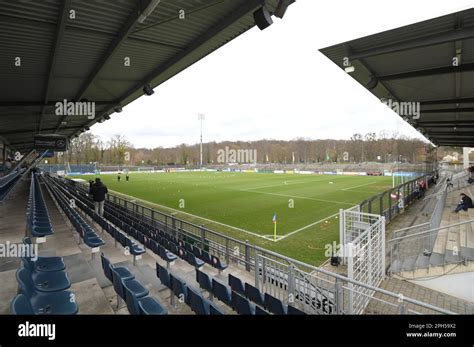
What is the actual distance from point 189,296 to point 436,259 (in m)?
8.08

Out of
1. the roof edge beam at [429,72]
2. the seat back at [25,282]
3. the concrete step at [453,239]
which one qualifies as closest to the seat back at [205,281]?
the seat back at [25,282]

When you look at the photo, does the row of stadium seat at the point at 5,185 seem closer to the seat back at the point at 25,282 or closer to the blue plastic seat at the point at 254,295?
the seat back at the point at 25,282

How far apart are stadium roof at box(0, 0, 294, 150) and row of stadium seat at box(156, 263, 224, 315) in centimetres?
489

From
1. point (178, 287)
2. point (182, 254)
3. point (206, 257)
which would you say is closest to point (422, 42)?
point (178, 287)

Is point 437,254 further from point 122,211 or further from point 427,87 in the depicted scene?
point 122,211

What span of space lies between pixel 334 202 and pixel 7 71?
71.0 ft

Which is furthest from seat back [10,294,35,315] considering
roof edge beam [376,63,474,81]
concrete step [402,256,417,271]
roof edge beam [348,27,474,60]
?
roof edge beam [376,63,474,81]

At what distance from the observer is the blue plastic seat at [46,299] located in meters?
3.38

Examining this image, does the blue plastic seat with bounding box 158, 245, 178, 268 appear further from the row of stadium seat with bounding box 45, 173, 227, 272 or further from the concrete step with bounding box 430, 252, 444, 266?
the concrete step with bounding box 430, 252, 444, 266

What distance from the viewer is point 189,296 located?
4.19 m

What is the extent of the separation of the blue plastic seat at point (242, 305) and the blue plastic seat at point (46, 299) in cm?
225

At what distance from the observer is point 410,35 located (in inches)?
209

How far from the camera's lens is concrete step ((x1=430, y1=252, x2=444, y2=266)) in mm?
7804
